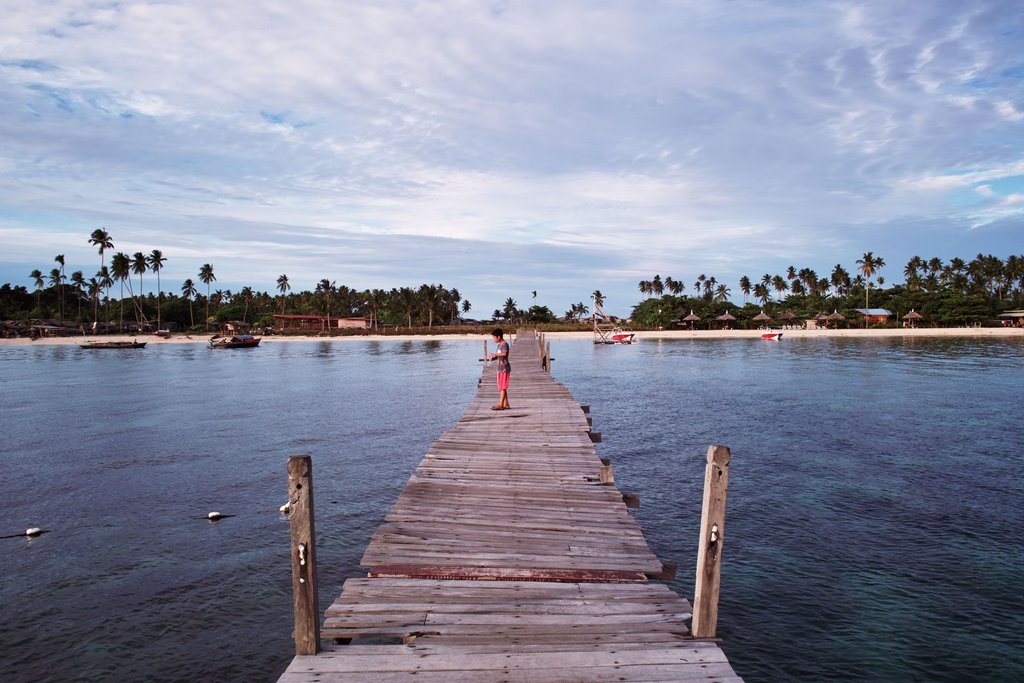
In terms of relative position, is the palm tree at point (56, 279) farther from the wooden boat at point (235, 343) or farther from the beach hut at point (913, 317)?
the beach hut at point (913, 317)

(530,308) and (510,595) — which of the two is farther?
(530,308)

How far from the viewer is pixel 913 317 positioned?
100m

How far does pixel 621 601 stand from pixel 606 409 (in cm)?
2177

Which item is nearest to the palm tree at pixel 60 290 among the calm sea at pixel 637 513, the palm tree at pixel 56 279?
the palm tree at pixel 56 279

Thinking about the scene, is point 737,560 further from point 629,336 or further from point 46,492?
point 629,336

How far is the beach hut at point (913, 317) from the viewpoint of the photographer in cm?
10019

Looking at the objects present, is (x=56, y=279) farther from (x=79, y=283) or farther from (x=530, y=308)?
(x=530, y=308)

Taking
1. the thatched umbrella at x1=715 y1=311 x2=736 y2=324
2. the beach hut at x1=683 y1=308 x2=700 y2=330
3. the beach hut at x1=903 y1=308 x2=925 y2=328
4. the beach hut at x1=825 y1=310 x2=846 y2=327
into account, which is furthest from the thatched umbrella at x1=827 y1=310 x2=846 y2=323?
the beach hut at x1=683 y1=308 x2=700 y2=330

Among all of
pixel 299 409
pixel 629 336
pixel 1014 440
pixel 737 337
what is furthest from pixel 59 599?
pixel 737 337

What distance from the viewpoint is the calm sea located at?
7.97 m

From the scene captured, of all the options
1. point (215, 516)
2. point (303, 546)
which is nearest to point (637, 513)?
point (215, 516)

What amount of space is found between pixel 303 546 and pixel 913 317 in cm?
11534

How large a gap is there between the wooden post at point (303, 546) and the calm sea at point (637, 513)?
10.6 ft

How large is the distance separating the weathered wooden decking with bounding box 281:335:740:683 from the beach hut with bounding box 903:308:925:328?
109 metres
